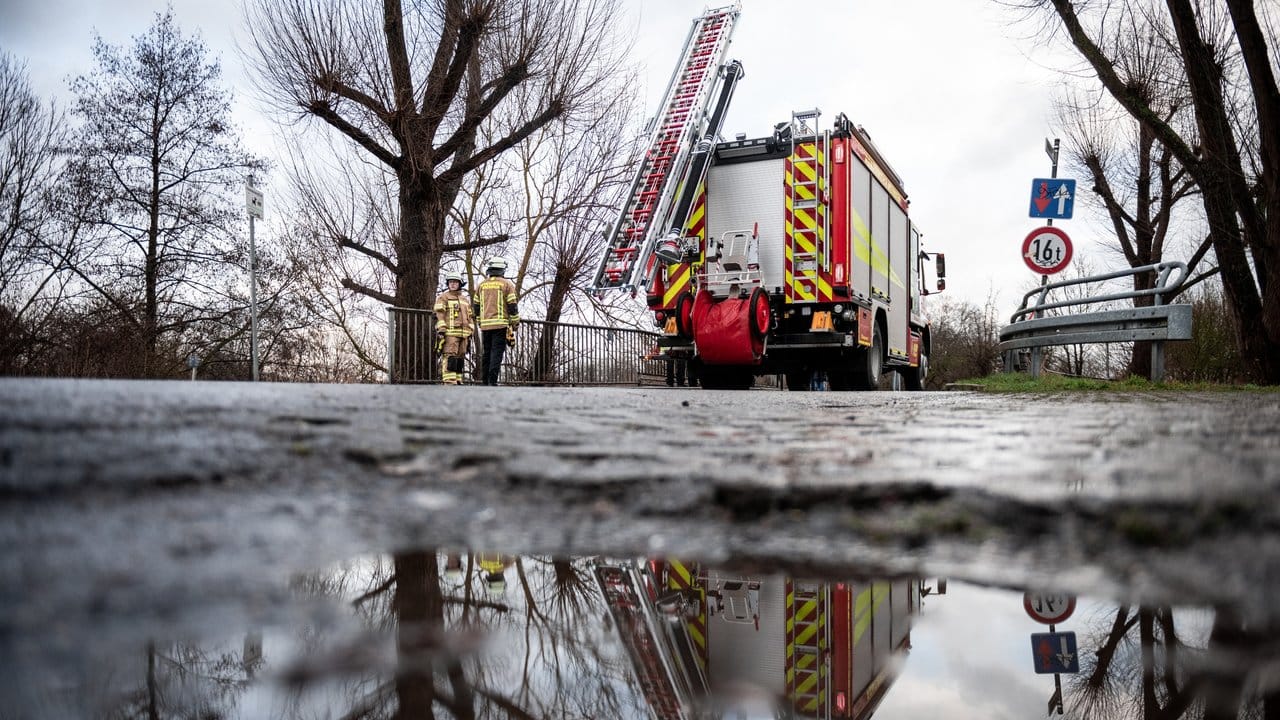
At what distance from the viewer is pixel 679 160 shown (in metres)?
9.67

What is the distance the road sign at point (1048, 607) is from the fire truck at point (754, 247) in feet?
26.4

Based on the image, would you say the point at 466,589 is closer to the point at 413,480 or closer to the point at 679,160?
the point at 413,480

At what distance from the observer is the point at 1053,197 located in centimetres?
938

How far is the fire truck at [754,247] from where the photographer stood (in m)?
9.22

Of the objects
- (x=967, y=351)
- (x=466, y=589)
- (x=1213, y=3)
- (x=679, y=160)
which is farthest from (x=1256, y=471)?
(x=967, y=351)

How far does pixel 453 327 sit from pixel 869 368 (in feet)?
19.0

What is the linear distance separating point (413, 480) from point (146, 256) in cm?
1835

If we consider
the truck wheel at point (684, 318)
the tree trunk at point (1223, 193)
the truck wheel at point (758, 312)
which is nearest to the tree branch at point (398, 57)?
the truck wheel at point (684, 318)

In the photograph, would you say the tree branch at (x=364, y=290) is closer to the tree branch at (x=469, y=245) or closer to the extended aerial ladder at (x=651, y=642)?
the tree branch at (x=469, y=245)

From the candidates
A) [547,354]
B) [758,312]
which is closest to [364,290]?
[547,354]

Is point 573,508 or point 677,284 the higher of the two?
point 677,284

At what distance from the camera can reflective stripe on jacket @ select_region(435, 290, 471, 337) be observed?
39.0ft

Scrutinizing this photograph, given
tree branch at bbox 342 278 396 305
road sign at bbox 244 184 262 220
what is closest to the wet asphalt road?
road sign at bbox 244 184 262 220

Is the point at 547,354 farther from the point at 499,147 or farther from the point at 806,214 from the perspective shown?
the point at 806,214
